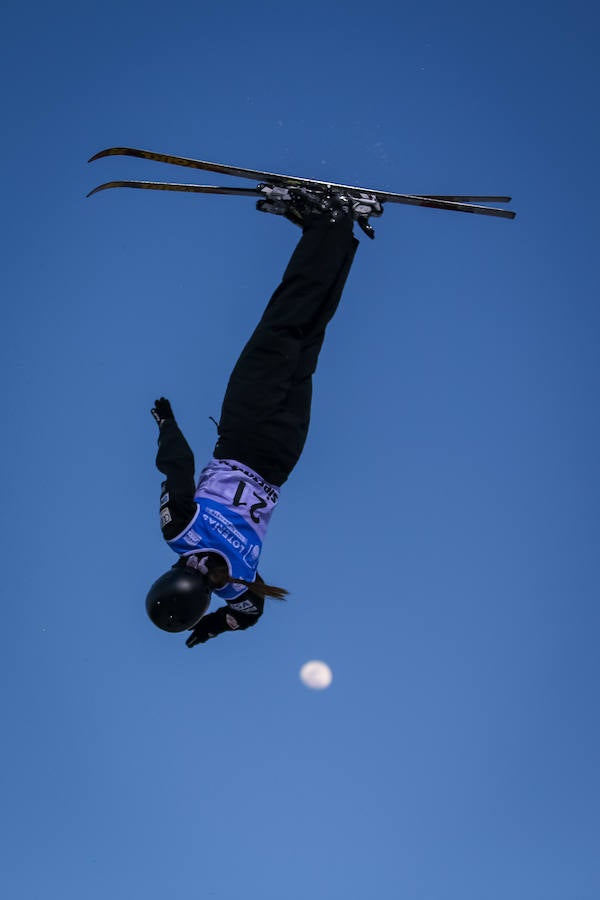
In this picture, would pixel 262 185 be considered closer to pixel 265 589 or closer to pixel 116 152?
pixel 116 152

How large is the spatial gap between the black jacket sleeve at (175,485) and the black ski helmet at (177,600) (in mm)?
416

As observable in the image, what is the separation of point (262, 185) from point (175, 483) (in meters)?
2.84

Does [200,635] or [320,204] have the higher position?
[320,204]

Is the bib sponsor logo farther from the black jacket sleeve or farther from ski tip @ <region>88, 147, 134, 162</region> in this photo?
ski tip @ <region>88, 147, 134, 162</region>

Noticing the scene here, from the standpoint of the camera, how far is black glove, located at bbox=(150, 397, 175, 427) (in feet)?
31.4

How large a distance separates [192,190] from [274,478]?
2.83 metres

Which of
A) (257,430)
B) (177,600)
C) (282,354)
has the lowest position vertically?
(177,600)

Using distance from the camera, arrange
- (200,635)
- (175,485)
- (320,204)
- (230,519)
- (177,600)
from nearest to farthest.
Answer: (177,600) → (175,485) → (230,519) → (320,204) → (200,635)

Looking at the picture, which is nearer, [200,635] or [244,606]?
[244,606]

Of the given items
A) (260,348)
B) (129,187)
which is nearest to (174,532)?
(260,348)

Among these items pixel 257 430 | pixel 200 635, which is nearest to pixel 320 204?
pixel 257 430

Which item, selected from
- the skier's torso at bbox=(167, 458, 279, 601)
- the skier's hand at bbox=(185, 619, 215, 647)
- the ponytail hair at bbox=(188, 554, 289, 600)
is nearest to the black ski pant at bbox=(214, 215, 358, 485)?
the skier's torso at bbox=(167, 458, 279, 601)

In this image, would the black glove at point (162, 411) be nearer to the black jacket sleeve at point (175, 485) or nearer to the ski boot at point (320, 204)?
the black jacket sleeve at point (175, 485)

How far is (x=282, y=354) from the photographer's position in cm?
948
